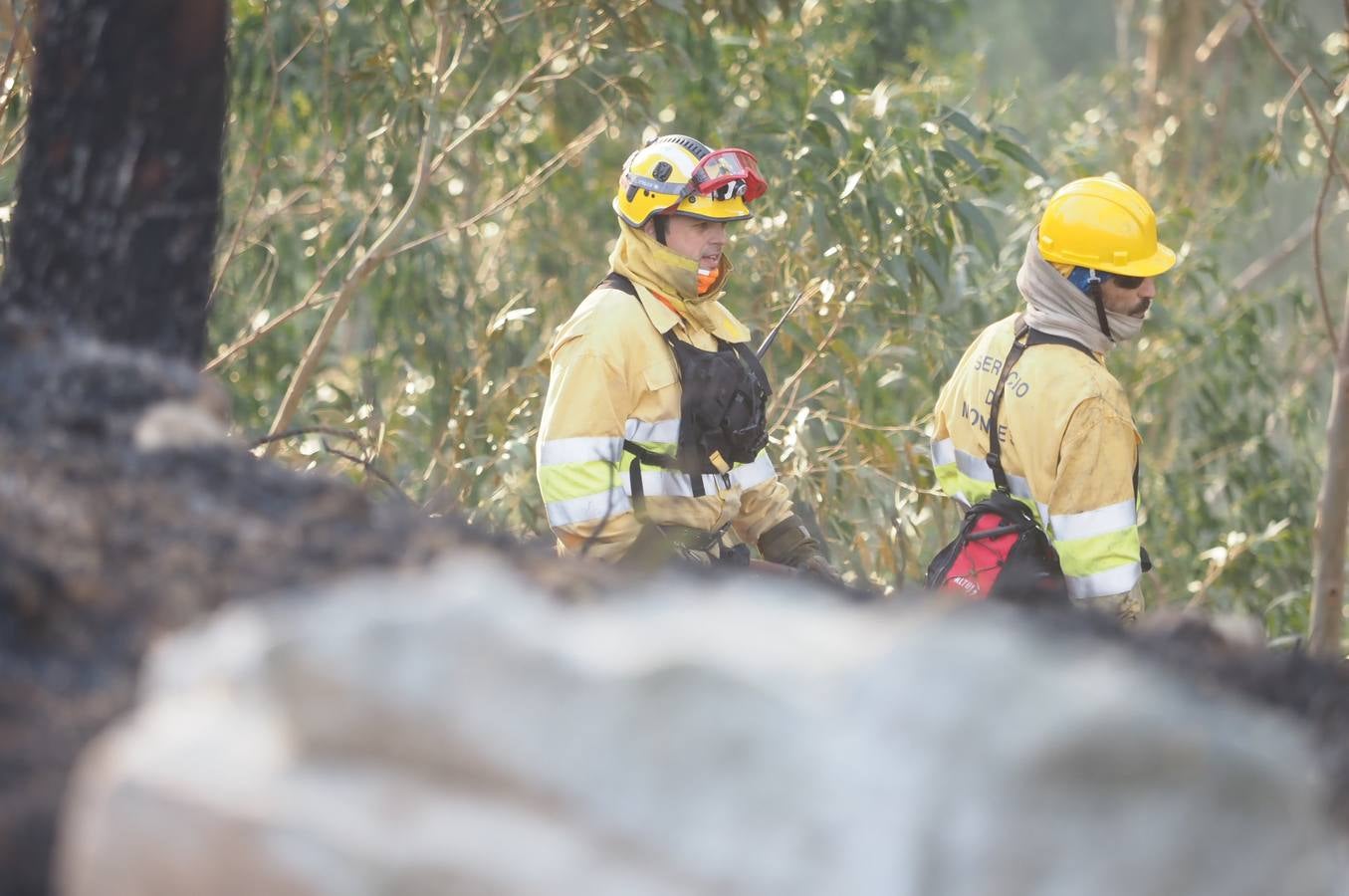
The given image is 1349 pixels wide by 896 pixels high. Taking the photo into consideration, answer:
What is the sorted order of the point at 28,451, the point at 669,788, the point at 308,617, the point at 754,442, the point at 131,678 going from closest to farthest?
the point at 669,788 → the point at 308,617 → the point at 131,678 → the point at 28,451 → the point at 754,442

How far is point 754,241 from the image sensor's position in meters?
6.88

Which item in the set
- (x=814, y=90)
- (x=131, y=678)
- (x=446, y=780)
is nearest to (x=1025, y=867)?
(x=446, y=780)

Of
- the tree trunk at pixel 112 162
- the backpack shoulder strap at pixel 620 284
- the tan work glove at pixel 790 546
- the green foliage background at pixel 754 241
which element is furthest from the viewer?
the green foliage background at pixel 754 241

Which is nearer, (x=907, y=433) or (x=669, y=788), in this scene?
(x=669, y=788)

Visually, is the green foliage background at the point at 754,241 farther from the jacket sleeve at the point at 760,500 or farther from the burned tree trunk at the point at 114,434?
the burned tree trunk at the point at 114,434

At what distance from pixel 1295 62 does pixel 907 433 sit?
698cm

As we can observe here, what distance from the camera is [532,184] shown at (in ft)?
22.5

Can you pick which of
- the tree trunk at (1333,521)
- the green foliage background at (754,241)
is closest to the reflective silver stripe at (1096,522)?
the green foliage background at (754,241)

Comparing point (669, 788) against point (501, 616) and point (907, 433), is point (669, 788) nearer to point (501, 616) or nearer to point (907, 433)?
point (501, 616)

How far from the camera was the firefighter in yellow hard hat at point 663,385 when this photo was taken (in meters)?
4.07

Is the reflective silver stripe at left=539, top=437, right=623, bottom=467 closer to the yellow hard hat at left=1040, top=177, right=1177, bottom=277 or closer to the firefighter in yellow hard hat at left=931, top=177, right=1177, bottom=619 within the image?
the firefighter in yellow hard hat at left=931, top=177, right=1177, bottom=619

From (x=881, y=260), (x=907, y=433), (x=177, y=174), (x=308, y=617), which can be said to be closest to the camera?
(x=308, y=617)

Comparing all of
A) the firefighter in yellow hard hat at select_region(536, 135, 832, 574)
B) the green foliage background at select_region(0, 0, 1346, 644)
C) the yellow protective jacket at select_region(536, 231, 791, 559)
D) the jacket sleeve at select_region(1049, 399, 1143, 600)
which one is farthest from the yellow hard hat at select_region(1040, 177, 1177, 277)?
the green foliage background at select_region(0, 0, 1346, 644)

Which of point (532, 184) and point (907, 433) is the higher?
point (532, 184)
